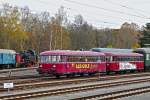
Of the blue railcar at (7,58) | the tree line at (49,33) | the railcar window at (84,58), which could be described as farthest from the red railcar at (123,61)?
the tree line at (49,33)

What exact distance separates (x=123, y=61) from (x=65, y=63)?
13148 millimetres

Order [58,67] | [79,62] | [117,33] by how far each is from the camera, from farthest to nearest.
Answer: [117,33]
[79,62]
[58,67]

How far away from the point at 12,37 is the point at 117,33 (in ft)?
161

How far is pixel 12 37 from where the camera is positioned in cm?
9312

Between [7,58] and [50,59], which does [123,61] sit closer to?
[50,59]

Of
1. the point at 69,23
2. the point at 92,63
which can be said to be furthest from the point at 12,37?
the point at 92,63

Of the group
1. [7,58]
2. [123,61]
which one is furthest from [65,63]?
[7,58]

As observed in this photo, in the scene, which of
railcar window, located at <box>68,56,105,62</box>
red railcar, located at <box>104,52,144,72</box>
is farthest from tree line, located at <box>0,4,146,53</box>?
railcar window, located at <box>68,56,105,62</box>

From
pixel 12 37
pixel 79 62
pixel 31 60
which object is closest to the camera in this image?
pixel 79 62

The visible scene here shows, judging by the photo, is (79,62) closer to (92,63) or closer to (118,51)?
(92,63)

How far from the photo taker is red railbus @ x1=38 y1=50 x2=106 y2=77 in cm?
3972

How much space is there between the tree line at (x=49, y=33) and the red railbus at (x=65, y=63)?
3101cm

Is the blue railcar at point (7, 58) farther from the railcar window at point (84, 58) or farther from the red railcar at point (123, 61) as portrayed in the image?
the railcar window at point (84, 58)

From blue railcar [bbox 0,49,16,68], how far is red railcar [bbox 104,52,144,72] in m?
15.1
